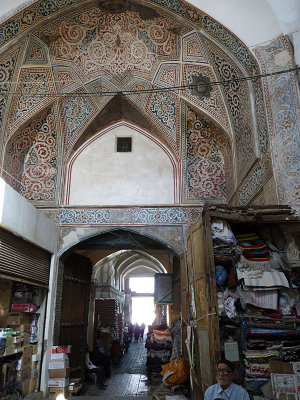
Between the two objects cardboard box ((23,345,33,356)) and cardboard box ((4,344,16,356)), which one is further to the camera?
cardboard box ((23,345,33,356))

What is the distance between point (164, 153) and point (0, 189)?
14.0 ft

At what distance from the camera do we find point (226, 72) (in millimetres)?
6680

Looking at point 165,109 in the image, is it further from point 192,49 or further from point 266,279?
point 266,279

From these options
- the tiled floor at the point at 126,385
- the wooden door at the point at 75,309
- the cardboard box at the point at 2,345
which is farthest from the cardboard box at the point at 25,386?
the wooden door at the point at 75,309

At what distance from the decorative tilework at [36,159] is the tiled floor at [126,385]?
4.08m

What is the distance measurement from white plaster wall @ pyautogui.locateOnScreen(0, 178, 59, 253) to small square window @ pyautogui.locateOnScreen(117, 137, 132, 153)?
7.75 ft

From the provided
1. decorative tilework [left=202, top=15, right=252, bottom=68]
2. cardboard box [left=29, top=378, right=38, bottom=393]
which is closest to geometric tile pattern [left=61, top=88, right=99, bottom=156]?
decorative tilework [left=202, top=15, right=252, bottom=68]

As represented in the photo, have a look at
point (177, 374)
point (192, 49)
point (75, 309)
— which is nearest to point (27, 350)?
point (75, 309)

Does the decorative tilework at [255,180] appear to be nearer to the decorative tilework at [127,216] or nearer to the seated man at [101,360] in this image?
the decorative tilework at [127,216]

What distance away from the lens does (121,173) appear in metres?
8.07

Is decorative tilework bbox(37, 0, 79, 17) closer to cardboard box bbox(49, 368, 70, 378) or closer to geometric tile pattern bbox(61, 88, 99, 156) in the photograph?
geometric tile pattern bbox(61, 88, 99, 156)

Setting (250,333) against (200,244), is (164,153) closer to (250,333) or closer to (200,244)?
(200,244)

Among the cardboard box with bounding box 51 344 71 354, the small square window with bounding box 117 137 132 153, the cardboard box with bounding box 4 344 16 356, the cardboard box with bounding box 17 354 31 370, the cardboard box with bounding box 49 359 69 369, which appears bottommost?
the cardboard box with bounding box 49 359 69 369

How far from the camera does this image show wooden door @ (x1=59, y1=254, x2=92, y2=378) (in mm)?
7477
